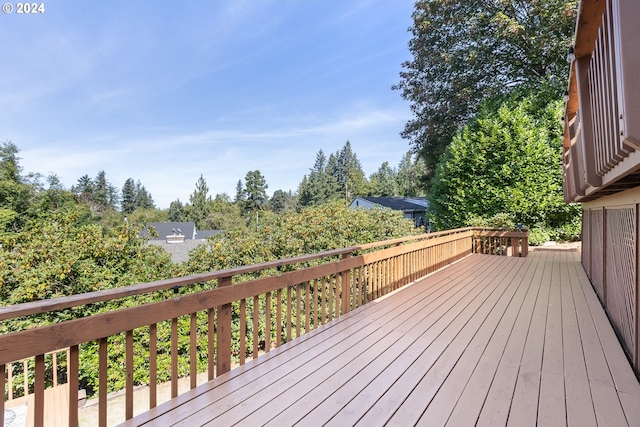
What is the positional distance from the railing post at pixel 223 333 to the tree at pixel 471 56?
44.2 feet

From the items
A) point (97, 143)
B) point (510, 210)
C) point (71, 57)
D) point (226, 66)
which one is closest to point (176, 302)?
point (510, 210)

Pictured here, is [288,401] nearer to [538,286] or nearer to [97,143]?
[538,286]

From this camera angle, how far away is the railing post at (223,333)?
236cm

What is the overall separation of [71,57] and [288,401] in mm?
15641

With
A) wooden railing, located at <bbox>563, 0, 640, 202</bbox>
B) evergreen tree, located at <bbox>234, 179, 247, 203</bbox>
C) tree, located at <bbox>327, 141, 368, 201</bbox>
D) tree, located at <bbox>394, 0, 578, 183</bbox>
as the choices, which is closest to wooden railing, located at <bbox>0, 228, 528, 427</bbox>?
wooden railing, located at <bbox>563, 0, 640, 202</bbox>

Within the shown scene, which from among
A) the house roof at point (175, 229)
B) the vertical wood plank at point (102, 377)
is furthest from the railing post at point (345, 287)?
the house roof at point (175, 229)

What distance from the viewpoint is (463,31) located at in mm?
13602

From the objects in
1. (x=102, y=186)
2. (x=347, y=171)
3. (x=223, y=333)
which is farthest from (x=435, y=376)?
(x=102, y=186)

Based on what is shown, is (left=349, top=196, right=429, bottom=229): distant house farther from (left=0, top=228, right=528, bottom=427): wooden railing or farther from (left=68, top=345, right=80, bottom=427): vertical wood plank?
(left=68, top=345, right=80, bottom=427): vertical wood plank

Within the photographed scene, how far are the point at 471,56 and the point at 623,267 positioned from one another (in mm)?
11588

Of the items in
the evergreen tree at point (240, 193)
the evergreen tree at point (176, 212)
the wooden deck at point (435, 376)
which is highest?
the evergreen tree at point (240, 193)

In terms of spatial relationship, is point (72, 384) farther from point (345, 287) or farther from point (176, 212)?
point (176, 212)

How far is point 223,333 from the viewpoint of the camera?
238 centimetres

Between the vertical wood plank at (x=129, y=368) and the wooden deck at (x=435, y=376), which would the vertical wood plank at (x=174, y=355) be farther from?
the vertical wood plank at (x=129, y=368)
